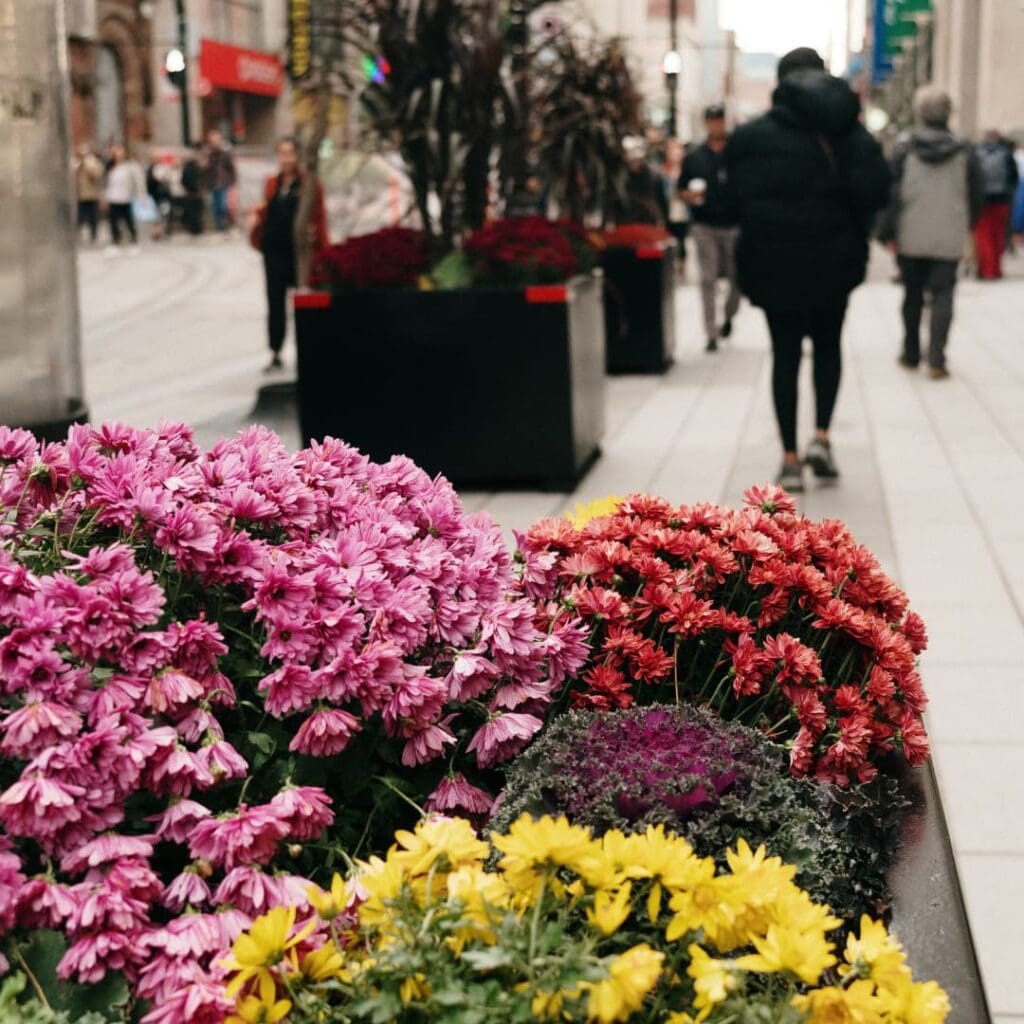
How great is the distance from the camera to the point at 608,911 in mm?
1697

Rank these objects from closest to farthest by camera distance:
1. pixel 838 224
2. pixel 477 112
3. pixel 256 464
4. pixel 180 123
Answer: pixel 256 464 → pixel 838 224 → pixel 477 112 → pixel 180 123

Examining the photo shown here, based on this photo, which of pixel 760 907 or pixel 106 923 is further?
pixel 106 923

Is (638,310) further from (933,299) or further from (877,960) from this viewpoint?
(877,960)

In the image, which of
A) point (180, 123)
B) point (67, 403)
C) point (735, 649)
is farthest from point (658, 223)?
point (180, 123)

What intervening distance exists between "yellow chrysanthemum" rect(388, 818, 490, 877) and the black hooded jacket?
6.32m

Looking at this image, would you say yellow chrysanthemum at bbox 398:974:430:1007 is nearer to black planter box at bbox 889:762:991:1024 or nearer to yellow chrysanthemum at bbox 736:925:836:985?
yellow chrysanthemum at bbox 736:925:836:985

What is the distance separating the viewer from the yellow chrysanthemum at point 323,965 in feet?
5.90

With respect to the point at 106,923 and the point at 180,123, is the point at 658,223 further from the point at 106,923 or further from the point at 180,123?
the point at 180,123

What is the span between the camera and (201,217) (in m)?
38.9

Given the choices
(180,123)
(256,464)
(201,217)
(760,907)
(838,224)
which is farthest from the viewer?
(180,123)

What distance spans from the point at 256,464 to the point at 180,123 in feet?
166

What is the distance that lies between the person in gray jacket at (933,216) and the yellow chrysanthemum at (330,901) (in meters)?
11.2

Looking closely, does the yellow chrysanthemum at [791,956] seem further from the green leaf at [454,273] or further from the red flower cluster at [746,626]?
the green leaf at [454,273]

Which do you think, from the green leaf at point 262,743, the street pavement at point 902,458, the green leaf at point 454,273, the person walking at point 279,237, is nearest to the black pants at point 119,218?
the street pavement at point 902,458
